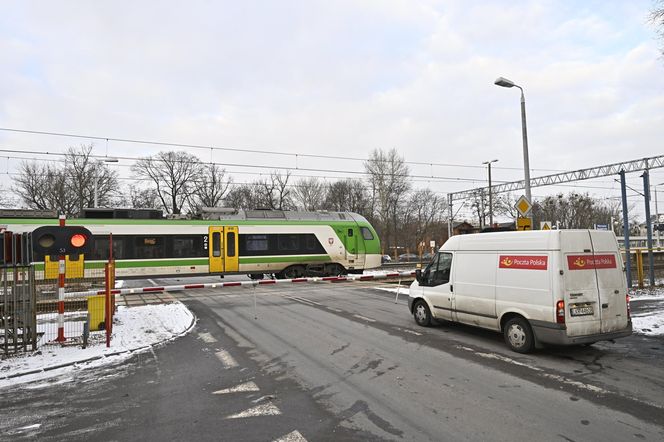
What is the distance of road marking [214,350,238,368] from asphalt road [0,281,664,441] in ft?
0.06

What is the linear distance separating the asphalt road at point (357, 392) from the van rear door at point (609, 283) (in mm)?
599

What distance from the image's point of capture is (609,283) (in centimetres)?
732

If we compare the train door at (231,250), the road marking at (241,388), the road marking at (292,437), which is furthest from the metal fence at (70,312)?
the train door at (231,250)

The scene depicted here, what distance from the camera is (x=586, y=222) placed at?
5953cm

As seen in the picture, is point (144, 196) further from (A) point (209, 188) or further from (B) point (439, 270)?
(B) point (439, 270)

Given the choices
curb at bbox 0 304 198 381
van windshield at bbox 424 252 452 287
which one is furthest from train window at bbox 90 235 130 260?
van windshield at bbox 424 252 452 287

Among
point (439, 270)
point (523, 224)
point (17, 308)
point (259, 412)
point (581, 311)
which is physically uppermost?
point (523, 224)

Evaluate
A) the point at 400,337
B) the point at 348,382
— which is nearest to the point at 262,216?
the point at 400,337

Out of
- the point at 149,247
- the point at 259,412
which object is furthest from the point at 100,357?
the point at 149,247

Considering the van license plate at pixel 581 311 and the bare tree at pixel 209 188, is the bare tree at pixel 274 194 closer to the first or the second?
the bare tree at pixel 209 188

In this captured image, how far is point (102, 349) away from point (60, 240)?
83.6 inches

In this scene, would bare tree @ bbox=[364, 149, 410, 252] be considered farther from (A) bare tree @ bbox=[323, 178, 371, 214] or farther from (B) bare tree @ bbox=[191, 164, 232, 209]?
(B) bare tree @ bbox=[191, 164, 232, 209]

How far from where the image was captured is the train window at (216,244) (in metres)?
19.2

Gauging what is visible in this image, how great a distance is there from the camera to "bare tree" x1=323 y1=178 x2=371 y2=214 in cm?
5678
